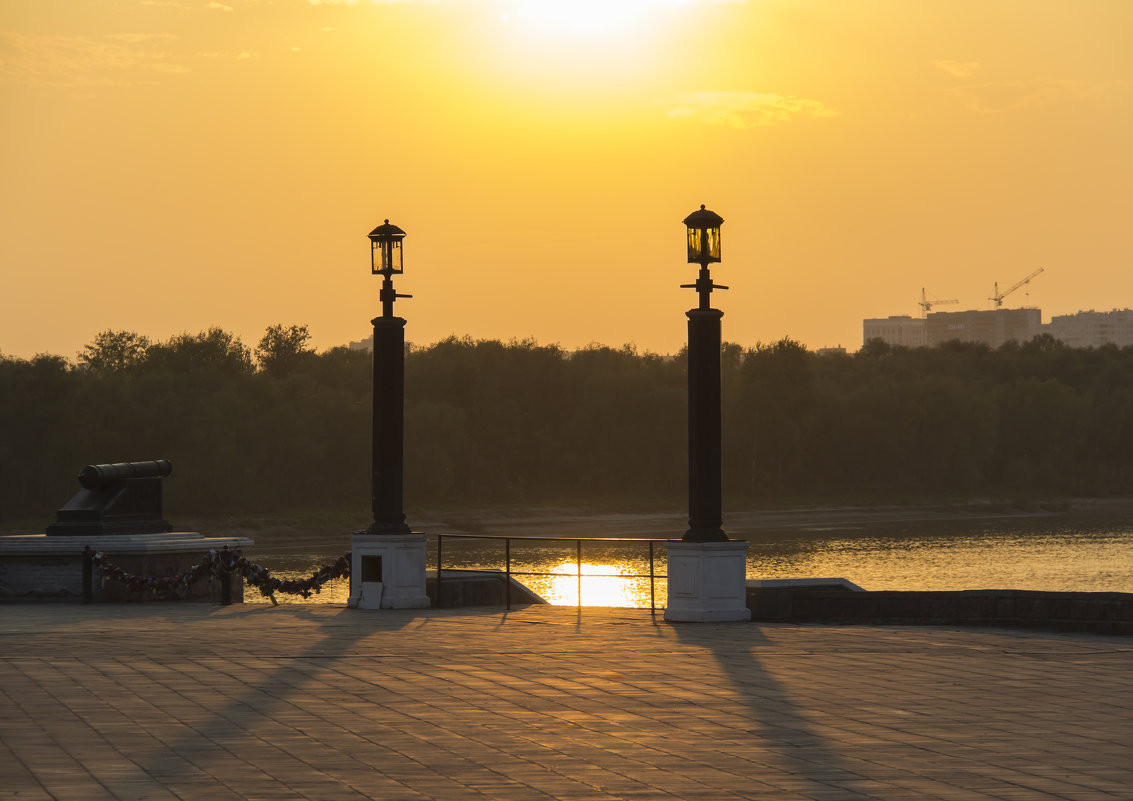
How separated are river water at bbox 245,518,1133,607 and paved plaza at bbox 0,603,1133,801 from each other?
2734cm

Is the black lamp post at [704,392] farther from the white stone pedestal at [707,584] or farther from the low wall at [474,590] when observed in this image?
the low wall at [474,590]

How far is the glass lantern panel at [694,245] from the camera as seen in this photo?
706 inches

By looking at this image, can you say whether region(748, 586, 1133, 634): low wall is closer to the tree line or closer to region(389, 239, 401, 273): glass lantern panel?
region(389, 239, 401, 273): glass lantern panel

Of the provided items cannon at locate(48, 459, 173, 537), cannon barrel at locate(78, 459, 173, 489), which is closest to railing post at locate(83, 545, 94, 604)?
cannon at locate(48, 459, 173, 537)

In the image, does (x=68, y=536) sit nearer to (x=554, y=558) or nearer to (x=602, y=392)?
(x=554, y=558)

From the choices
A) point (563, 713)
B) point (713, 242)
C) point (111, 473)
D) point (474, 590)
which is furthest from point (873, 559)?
point (563, 713)

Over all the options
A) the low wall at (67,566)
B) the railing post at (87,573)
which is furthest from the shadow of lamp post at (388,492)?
the railing post at (87,573)

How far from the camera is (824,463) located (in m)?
108

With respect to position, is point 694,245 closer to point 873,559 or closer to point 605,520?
point 873,559

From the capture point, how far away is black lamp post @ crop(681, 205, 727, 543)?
57.2 feet

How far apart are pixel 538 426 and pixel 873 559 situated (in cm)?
4218

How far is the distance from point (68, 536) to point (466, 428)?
7922 cm

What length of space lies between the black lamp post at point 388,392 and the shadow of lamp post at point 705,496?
12.5ft

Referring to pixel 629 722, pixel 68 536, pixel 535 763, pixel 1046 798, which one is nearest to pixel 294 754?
pixel 535 763
